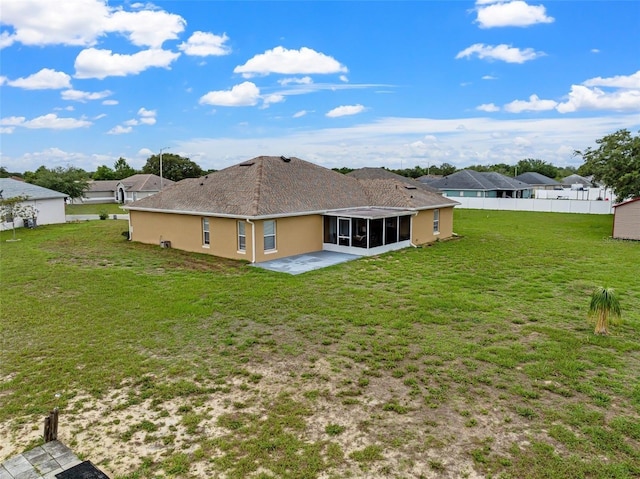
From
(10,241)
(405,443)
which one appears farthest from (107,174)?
(405,443)

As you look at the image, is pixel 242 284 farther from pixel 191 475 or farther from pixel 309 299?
pixel 191 475

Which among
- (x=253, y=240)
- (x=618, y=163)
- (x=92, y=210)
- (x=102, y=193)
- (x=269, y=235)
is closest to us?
(x=253, y=240)

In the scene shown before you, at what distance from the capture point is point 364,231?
20062 mm

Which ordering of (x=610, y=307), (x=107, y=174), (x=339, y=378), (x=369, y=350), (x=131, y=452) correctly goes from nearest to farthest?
(x=131, y=452), (x=339, y=378), (x=369, y=350), (x=610, y=307), (x=107, y=174)

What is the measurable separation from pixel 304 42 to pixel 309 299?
59.7ft

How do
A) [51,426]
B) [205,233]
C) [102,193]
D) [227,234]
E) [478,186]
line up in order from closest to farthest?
1. [51,426]
2. [227,234]
3. [205,233]
4. [478,186]
5. [102,193]

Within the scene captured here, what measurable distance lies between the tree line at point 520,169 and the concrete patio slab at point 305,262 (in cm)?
2046

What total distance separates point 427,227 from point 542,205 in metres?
26.4

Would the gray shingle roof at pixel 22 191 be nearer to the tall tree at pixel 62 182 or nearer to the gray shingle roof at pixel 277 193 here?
the tall tree at pixel 62 182

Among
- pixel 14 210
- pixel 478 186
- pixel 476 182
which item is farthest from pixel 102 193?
pixel 478 186

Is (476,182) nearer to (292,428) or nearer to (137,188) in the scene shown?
(137,188)

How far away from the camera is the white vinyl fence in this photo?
40906mm

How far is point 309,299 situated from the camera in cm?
1229

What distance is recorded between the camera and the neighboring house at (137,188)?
61094mm
